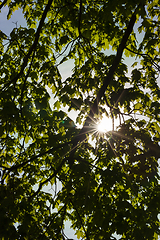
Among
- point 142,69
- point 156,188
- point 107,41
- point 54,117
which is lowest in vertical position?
point 156,188

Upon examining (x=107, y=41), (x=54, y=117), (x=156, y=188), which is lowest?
(x=156, y=188)

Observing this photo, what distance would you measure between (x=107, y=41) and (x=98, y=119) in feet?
6.40

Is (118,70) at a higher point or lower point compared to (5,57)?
lower

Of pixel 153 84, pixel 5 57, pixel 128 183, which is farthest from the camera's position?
Result: pixel 5 57

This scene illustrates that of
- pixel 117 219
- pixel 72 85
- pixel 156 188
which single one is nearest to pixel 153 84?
pixel 72 85

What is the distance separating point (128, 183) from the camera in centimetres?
339

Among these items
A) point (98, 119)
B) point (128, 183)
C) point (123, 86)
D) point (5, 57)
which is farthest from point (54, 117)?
point (5, 57)

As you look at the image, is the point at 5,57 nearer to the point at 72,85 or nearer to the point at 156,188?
the point at 72,85

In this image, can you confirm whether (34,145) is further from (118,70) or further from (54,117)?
(118,70)

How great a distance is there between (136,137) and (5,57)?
4.19 meters

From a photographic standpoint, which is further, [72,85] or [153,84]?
[153,84]

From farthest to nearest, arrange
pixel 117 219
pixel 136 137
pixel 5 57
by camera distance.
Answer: pixel 5 57 < pixel 136 137 < pixel 117 219

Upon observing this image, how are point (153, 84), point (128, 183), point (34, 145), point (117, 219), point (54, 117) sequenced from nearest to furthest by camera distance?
point (117, 219), point (128, 183), point (54, 117), point (153, 84), point (34, 145)

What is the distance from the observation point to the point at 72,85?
167 inches
